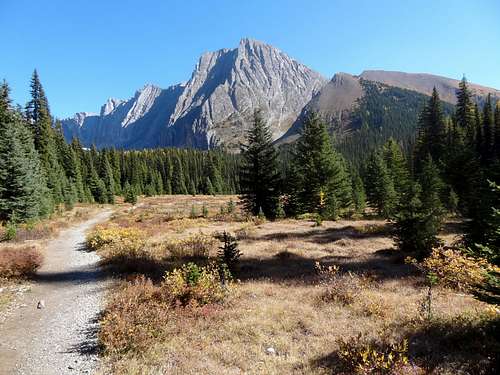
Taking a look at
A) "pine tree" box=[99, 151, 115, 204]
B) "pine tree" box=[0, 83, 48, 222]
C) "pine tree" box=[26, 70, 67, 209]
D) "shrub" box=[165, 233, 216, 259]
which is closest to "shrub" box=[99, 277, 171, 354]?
"shrub" box=[165, 233, 216, 259]

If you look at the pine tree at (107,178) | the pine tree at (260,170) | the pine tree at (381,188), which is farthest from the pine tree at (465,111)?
the pine tree at (107,178)

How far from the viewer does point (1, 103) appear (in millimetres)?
35031

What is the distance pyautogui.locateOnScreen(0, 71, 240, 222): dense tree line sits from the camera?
27.6m

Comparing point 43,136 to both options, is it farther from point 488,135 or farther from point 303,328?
point 488,135

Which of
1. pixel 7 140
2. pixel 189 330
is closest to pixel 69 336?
pixel 189 330

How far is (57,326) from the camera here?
901 cm

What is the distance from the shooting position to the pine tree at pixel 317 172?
3244 centimetres

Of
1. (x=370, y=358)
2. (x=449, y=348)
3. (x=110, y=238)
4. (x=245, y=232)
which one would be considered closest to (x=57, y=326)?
(x=370, y=358)

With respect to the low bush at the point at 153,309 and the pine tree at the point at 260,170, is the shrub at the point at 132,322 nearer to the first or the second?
the low bush at the point at 153,309

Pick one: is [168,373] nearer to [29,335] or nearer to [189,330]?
[189,330]

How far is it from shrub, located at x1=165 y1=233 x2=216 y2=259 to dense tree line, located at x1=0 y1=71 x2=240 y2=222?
14876mm

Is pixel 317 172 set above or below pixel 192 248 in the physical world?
above

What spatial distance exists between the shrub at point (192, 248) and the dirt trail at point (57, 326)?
4258 mm

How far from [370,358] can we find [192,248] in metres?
13.7
